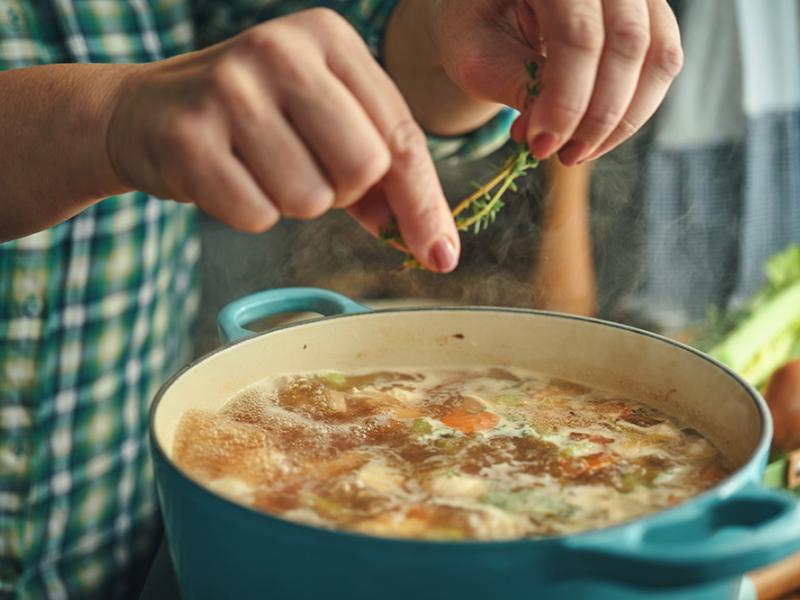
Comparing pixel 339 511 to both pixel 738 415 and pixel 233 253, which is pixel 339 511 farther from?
pixel 233 253

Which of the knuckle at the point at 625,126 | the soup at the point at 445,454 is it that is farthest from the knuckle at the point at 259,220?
the knuckle at the point at 625,126

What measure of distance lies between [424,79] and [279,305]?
56cm

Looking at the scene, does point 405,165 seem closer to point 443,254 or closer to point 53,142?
point 443,254

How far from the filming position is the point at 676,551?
0.57 metres

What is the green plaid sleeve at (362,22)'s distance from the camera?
5.24 ft

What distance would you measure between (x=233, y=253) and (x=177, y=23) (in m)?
1.15

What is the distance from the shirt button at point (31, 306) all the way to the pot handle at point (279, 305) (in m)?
0.54

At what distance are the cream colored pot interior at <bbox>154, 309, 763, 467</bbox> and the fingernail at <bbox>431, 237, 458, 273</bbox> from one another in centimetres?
30

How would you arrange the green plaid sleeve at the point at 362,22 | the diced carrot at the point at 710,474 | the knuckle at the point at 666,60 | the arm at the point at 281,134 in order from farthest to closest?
1. the green plaid sleeve at the point at 362,22
2. the knuckle at the point at 666,60
3. the diced carrot at the point at 710,474
4. the arm at the point at 281,134

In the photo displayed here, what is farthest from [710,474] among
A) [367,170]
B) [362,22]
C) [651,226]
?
[651,226]

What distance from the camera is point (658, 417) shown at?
1017mm

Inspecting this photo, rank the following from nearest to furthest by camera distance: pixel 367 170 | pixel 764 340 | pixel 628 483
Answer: pixel 367 170
pixel 628 483
pixel 764 340

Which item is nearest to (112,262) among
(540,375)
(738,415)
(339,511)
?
(540,375)

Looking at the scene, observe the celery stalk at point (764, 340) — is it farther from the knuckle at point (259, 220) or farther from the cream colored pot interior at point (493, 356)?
the knuckle at point (259, 220)
